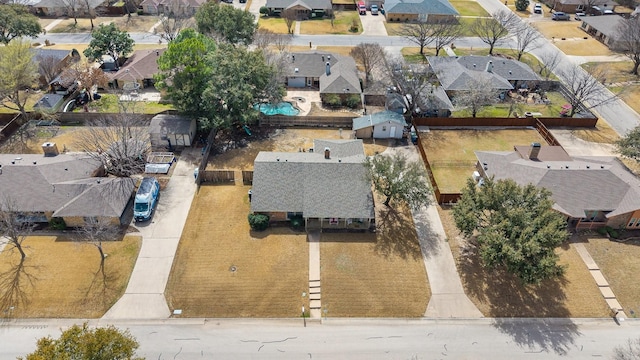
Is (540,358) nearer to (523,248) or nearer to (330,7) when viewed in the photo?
(523,248)

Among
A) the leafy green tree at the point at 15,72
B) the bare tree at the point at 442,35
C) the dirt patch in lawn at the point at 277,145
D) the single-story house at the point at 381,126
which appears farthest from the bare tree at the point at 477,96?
the leafy green tree at the point at 15,72

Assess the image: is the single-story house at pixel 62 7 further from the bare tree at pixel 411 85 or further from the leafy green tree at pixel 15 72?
the bare tree at pixel 411 85

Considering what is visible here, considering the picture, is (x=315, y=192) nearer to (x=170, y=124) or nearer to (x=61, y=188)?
(x=170, y=124)

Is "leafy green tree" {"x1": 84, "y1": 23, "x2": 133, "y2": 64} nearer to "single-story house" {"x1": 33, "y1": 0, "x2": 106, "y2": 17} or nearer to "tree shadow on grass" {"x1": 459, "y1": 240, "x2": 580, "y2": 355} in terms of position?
"single-story house" {"x1": 33, "y1": 0, "x2": 106, "y2": 17}

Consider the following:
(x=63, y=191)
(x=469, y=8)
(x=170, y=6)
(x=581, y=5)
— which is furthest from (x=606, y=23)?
(x=63, y=191)

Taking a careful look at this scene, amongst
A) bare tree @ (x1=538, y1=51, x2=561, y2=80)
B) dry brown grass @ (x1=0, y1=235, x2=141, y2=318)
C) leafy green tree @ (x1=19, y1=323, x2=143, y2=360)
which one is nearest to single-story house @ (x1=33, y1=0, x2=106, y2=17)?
dry brown grass @ (x1=0, y1=235, x2=141, y2=318)
